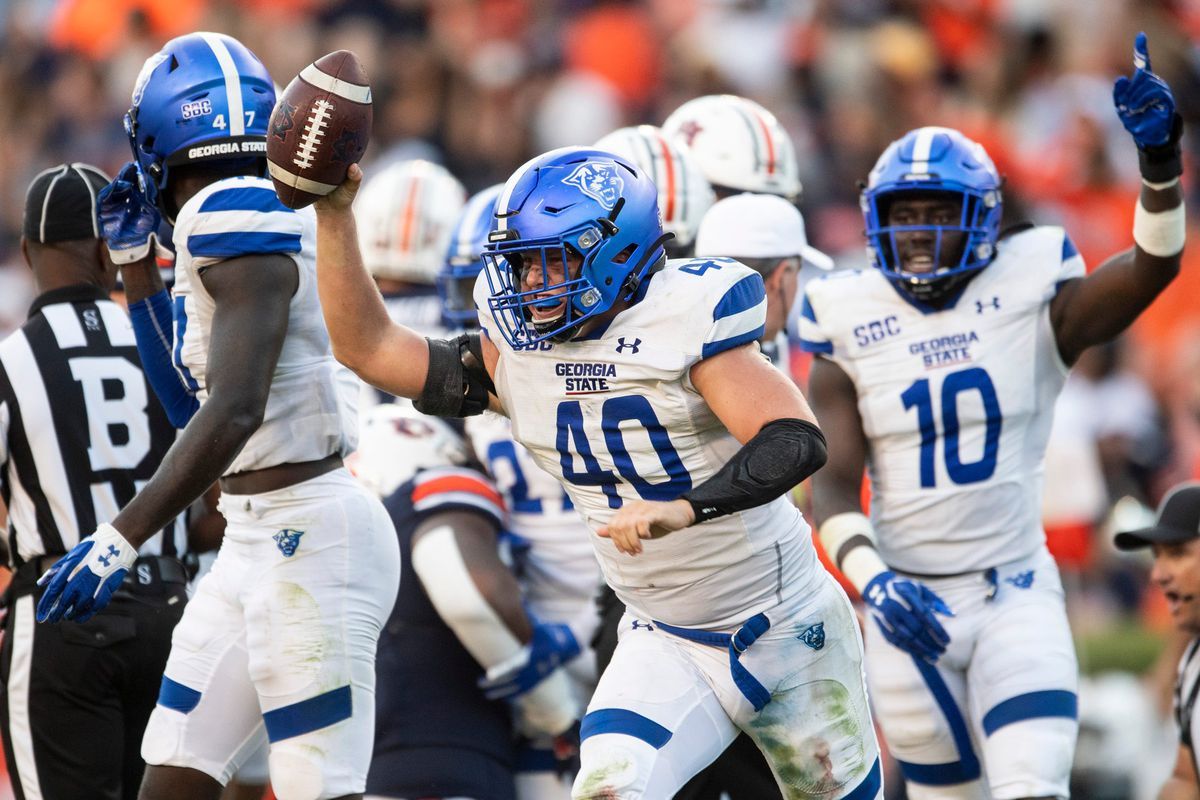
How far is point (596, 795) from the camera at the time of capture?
148 inches

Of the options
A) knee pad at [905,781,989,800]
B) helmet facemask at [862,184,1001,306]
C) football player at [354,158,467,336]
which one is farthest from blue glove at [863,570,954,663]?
football player at [354,158,467,336]

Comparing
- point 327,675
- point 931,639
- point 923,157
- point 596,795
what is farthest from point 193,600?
point 923,157

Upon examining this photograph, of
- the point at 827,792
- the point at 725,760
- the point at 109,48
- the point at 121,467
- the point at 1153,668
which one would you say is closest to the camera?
the point at 827,792

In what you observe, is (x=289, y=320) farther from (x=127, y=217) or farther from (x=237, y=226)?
(x=127, y=217)

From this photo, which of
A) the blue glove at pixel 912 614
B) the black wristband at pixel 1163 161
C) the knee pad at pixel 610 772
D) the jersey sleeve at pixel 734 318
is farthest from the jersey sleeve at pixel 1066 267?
the knee pad at pixel 610 772

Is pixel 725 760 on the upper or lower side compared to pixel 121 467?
lower

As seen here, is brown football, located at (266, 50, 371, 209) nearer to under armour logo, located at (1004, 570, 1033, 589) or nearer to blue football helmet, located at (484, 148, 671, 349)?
blue football helmet, located at (484, 148, 671, 349)

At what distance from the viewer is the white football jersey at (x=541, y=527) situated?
552cm

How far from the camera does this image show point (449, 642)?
215 inches

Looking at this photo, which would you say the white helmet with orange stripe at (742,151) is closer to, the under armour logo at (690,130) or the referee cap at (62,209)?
the under armour logo at (690,130)

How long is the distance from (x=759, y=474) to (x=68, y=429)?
201cm

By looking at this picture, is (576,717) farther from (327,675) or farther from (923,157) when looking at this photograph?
(923,157)

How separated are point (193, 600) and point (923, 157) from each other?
251cm

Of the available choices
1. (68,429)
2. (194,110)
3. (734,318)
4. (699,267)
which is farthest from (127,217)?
A: (734,318)
